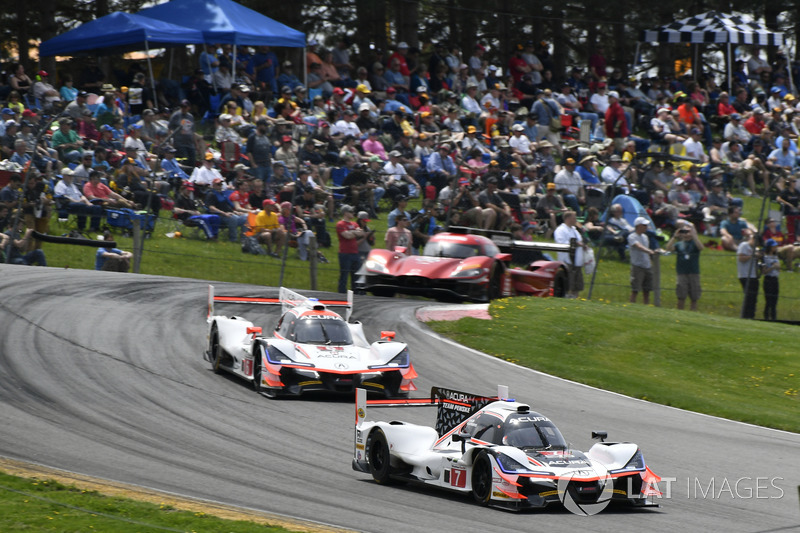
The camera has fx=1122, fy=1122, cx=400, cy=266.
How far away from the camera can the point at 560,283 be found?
20734mm

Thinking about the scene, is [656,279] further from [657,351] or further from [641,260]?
[657,351]

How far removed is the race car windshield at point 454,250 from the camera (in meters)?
20.0

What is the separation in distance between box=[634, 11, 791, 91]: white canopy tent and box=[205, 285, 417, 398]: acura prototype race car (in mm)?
24076

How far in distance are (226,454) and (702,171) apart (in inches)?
506

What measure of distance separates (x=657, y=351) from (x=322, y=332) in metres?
5.42

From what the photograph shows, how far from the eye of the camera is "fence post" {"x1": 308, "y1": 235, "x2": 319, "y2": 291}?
19.9 metres

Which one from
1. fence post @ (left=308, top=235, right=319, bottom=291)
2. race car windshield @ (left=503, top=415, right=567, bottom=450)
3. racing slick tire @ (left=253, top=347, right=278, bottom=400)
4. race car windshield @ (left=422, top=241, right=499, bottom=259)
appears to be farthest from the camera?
race car windshield @ (left=422, top=241, right=499, bottom=259)

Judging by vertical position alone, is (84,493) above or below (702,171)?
below

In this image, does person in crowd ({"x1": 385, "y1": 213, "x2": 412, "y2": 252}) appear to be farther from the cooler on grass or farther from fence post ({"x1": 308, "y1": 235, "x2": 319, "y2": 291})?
the cooler on grass

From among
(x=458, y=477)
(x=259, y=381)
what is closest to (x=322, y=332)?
(x=259, y=381)

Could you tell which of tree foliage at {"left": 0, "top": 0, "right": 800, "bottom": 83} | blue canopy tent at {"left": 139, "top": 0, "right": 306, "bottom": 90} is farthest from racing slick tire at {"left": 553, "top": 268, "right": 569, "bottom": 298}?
tree foliage at {"left": 0, "top": 0, "right": 800, "bottom": 83}

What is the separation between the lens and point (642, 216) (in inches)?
783

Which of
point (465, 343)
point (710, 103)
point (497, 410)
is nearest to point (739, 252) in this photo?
point (465, 343)

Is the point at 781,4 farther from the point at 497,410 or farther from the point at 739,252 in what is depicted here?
the point at 497,410
